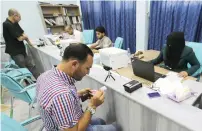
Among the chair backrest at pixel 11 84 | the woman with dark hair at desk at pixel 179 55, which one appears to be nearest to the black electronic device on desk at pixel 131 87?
the woman with dark hair at desk at pixel 179 55

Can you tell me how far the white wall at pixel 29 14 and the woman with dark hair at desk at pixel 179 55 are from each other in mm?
3759

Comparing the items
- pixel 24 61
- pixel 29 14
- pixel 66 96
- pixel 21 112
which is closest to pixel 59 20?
pixel 29 14

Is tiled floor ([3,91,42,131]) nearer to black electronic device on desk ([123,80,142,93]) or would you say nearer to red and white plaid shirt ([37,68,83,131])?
red and white plaid shirt ([37,68,83,131])

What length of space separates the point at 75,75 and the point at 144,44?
9.55 ft

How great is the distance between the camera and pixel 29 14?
4152mm

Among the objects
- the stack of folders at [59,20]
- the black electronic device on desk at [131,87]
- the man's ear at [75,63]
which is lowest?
the black electronic device on desk at [131,87]

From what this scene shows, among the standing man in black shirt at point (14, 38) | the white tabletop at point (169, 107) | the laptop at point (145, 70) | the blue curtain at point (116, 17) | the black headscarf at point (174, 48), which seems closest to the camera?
the white tabletop at point (169, 107)

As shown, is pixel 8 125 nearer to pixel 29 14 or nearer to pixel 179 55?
pixel 179 55

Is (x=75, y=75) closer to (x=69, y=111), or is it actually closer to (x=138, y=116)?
(x=69, y=111)

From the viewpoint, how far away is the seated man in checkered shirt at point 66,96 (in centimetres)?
74

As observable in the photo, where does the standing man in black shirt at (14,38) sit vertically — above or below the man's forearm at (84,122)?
above

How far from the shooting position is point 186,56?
1.73 m

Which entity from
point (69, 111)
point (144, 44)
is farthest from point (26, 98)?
point (144, 44)

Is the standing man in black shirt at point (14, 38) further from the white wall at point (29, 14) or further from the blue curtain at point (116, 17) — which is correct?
the blue curtain at point (116, 17)
